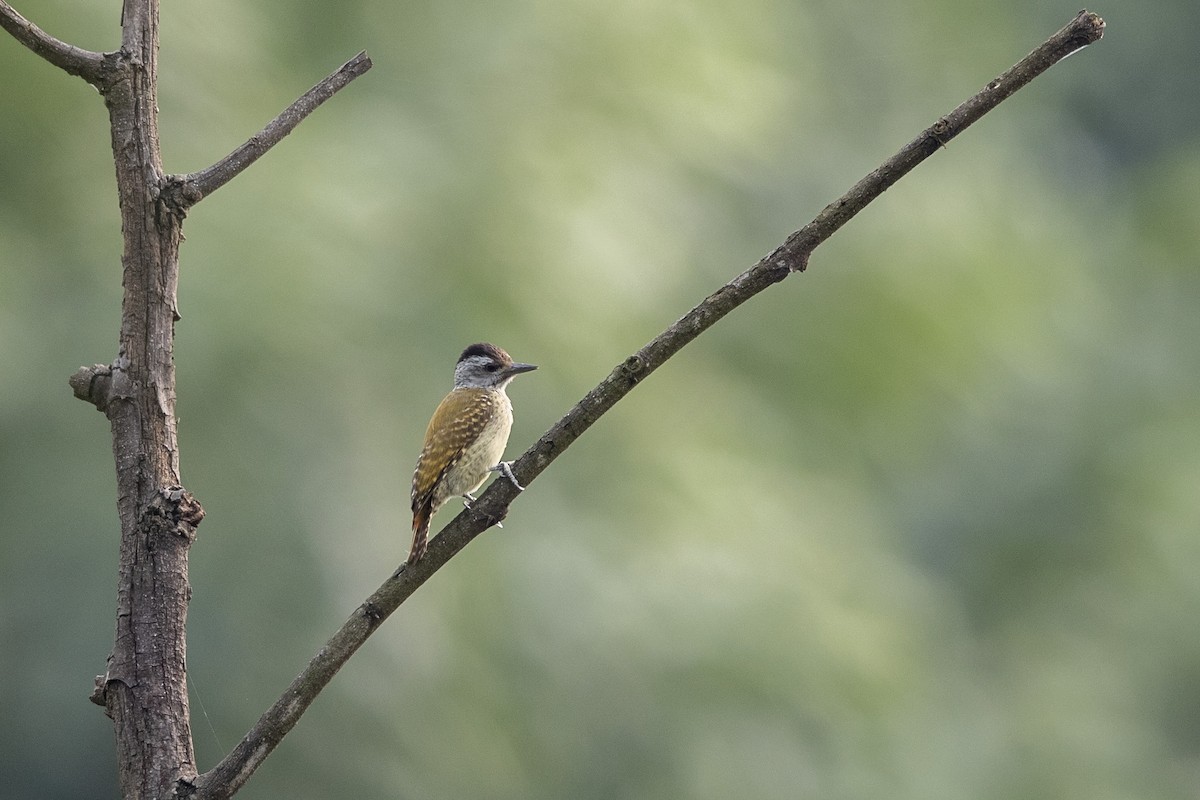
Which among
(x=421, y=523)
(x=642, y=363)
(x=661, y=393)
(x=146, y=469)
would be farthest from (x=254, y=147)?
(x=661, y=393)

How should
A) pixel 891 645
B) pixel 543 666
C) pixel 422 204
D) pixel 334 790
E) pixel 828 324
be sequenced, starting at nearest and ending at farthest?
pixel 334 790 → pixel 543 666 → pixel 422 204 → pixel 891 645 → pixel 828 324

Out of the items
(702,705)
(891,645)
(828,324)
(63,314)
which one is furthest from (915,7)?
(63,314)

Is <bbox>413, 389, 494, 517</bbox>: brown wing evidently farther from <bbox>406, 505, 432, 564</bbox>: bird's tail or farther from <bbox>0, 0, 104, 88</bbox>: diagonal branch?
<bbox>0, 0, 104, 88</bbox>: diagonal branch

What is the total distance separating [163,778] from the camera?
7.56 ft

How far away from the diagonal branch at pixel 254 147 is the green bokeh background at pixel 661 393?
2639 millimetres

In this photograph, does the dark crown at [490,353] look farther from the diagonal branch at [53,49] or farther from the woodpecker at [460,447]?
the diagonal branch at [53,49]

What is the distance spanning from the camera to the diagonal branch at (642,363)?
7.34 ft

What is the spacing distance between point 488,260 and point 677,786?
2742mm

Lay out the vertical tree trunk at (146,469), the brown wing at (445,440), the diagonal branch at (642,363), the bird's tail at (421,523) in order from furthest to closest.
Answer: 1. the brown wing at (445,440)
2. the bird's tail at (421,523)
3. the vertical tree trunk at (146,469)
4. the diagonal branch at (642,363)

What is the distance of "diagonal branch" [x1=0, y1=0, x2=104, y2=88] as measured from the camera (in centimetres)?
245

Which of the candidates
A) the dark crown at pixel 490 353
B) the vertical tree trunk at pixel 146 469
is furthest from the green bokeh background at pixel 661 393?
the vertical tree trunk at pixel 146 469

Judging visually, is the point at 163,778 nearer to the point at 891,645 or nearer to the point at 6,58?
the point at 6,58

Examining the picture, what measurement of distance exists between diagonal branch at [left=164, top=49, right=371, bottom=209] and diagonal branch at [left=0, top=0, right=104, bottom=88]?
0.25 m

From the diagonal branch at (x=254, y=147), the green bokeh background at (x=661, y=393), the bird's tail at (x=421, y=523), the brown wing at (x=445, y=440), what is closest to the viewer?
the diagonal branch at (x=254, y=147)
